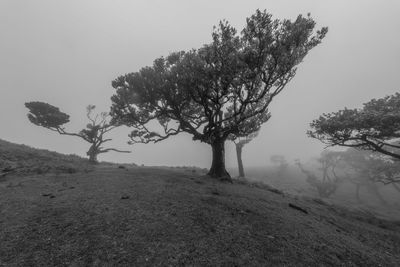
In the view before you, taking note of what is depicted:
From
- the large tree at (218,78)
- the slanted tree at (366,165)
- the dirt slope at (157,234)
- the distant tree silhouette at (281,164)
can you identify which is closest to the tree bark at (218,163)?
the large tree at (218,78)

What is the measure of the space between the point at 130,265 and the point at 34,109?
130 ft

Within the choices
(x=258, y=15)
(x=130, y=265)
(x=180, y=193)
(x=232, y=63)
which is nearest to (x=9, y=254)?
(x=130, y=265)

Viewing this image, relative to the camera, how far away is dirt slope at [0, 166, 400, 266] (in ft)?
17.8

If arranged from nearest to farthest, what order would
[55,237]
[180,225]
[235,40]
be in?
1. [55,237]
2. [180,225]
3. [235,40]

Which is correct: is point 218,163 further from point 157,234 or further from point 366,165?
point 366,165

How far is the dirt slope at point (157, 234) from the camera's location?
5.42 m

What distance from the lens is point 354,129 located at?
19.1 meters

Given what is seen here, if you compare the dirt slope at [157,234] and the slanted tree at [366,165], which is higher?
the slanted tree at [366,165]

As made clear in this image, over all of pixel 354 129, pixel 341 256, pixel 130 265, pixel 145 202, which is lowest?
pixel 341 256

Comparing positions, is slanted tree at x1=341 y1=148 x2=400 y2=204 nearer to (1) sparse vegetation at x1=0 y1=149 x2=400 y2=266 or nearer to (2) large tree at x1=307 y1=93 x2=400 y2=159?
(2) large tree at x1=307 y1=93 x2=400 y2=159

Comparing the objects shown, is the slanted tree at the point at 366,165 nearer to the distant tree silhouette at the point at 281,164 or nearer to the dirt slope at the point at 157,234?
the distant tree silhouette at the point at 281,164

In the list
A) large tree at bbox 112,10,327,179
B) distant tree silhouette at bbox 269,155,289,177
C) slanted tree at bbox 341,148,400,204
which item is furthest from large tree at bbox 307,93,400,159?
distant tree silhouette at bbox 269,155,289,177

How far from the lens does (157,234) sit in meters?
6.61

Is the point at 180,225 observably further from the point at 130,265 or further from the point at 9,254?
the point at 9,254
